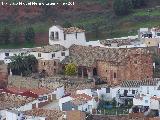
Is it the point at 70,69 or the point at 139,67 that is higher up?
the point at 139,67

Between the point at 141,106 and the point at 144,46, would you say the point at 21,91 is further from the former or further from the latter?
the point at 144,46

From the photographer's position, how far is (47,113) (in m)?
44.9

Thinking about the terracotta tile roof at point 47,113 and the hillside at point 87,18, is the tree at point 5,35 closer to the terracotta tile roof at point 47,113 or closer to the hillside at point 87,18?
the hillside at point 87,18

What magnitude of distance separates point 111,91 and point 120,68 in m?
3.35

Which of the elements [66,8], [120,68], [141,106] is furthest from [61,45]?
[66,8]

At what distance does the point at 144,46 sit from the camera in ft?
194

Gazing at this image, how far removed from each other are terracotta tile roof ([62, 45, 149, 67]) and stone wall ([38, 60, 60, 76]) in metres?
0.73

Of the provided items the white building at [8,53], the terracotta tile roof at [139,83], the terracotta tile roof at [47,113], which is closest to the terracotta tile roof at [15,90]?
the white building at [8,53]

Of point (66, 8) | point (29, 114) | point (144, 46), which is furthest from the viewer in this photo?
point (66, 8)

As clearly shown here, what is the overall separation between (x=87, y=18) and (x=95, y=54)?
20887 mm

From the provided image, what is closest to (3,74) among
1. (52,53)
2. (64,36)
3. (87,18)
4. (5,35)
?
(52,53)

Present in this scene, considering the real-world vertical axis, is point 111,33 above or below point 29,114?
above

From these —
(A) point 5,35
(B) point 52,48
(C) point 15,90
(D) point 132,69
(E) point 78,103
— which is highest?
(A) point 5,35

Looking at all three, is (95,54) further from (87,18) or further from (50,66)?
(87,18)
